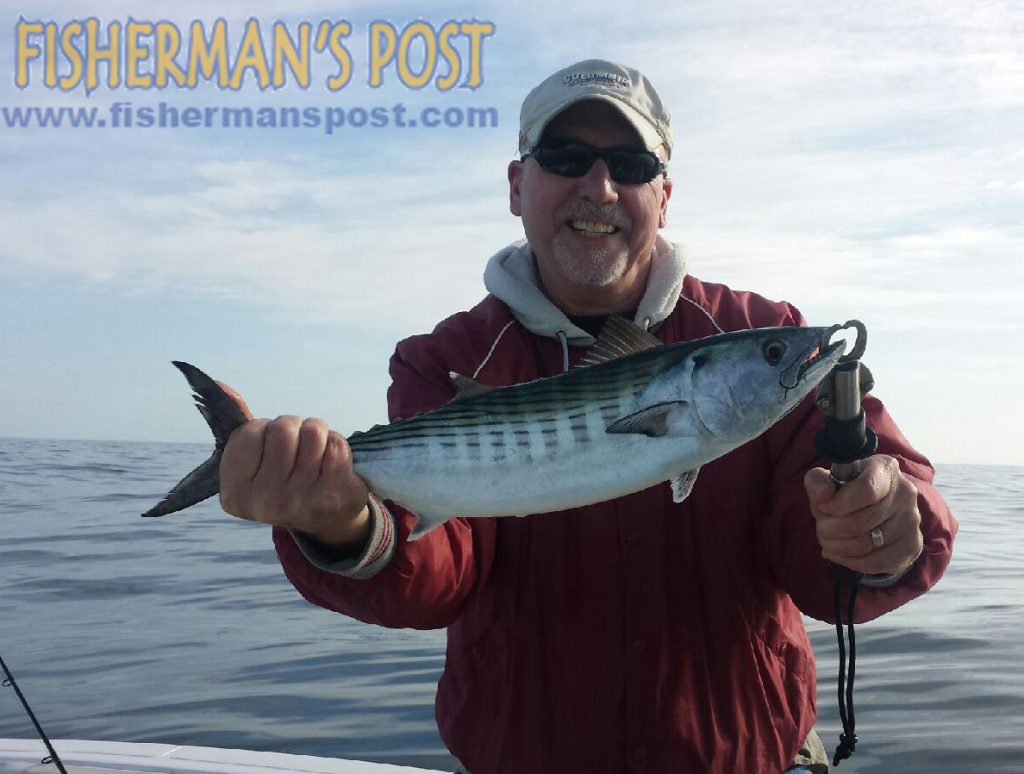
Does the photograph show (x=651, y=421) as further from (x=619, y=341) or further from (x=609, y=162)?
(x=609, y=162)

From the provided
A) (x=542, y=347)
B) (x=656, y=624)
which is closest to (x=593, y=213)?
(x=542, y=347)

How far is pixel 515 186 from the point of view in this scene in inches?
193

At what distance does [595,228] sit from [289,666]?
7763mm

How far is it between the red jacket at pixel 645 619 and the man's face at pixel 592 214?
37.2 inches

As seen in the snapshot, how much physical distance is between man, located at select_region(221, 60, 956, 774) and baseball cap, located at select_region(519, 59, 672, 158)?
14 millimetres

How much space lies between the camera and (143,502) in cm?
2859

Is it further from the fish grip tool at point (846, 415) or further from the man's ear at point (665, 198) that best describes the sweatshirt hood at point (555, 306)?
the fish grip tool at point (846, 415)

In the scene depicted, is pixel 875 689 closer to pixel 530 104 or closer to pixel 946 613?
pixel 946 613

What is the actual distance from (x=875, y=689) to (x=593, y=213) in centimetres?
725

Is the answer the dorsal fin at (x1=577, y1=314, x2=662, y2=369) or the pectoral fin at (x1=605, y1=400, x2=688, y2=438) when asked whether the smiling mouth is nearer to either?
the dorsal fin at (x1=577, y1=314, x2=662, y2=369)

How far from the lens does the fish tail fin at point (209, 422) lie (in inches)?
121

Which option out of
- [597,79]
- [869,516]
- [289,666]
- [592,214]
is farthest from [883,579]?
[289,666]

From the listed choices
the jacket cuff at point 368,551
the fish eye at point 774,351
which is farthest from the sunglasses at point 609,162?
the jacket cuff at point 368,551

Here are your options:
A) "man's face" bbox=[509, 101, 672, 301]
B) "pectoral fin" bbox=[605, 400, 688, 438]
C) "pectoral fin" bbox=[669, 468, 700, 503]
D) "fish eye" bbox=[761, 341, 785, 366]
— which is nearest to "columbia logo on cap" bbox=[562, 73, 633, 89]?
"man's face" bbox=[509, 101, 672, 301]
